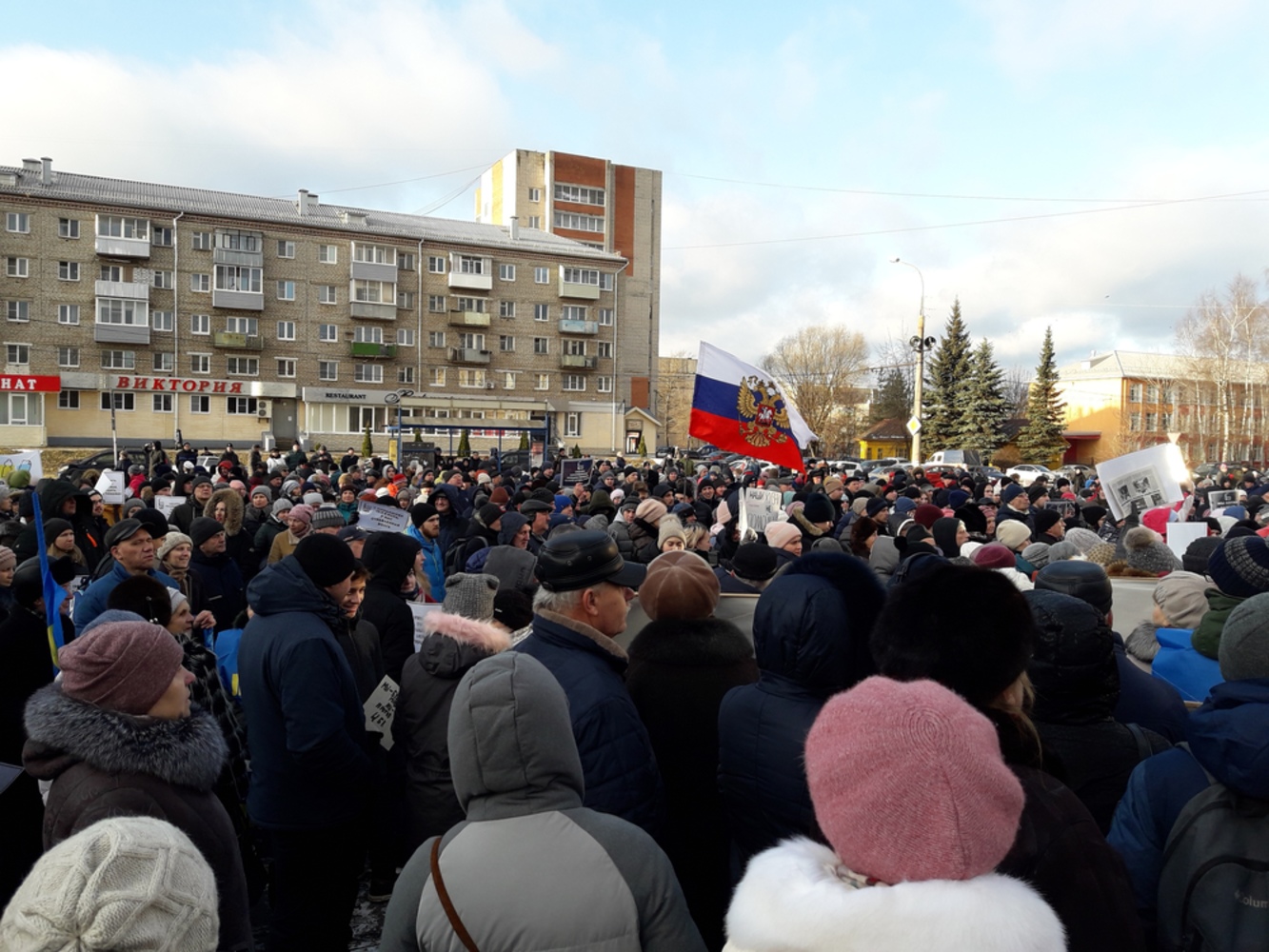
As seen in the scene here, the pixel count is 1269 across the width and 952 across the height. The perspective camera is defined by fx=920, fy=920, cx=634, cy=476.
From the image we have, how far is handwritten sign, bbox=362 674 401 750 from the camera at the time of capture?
4035 millimetres

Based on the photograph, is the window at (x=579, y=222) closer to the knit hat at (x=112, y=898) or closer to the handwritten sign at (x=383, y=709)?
the handwritten sign at (x=383, y=709)

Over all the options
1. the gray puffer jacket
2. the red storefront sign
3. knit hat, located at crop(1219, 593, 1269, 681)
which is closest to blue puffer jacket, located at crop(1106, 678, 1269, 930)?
knit hat, located at crop(1219, 593, 1269, 681)

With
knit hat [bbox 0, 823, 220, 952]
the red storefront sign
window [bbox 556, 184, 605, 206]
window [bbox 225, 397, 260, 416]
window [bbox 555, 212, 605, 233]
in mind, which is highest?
window [bbox 556, 184, 605, 206]

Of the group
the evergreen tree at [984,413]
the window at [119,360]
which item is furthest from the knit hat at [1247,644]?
the window at [119,360]

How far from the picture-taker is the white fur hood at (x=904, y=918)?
1.39 m

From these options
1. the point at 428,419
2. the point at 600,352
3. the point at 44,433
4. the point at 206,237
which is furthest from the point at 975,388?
the point at 44,433

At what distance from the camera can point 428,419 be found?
58531mm

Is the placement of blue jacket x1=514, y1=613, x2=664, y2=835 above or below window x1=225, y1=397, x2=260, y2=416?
below

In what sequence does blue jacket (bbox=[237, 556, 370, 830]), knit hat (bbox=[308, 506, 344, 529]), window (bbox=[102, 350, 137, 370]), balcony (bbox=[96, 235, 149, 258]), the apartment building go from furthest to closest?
window (bbox=[102, 350, 137, 370])
balcony (bbox=[96, 235, 149, 258])
the apartment building
knit hat (bbox=[308, 506, 344, 529])
blue jacket (bbox=[237, 556, 370, 830])

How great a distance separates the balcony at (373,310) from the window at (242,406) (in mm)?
8530

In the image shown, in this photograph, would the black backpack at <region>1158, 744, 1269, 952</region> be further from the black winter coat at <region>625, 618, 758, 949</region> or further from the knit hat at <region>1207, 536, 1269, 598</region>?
the knit hat at <region>1207, 536, 1269, 598</region>

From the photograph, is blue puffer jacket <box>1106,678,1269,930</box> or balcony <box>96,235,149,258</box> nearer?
blue puffer jacket <box>1106,678,1269,930</box>

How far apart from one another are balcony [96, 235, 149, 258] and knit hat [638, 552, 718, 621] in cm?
6055

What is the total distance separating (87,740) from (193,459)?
28.4m
